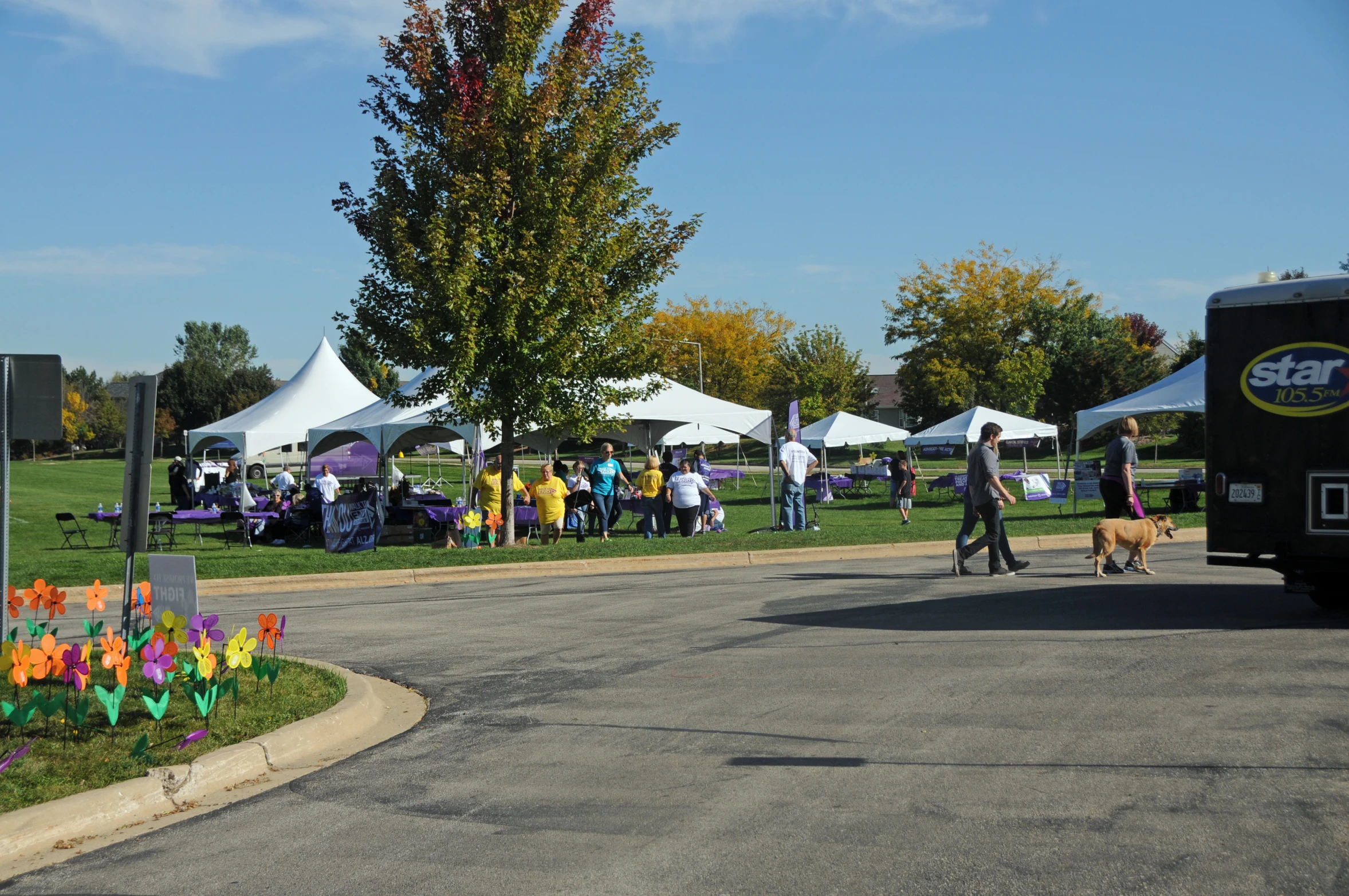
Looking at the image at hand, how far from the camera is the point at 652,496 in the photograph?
20922 mm

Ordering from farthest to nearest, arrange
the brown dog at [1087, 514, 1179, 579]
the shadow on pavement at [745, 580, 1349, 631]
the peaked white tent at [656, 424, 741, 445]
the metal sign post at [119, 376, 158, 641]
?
the peaked white tent at [656, 424, 741, 445], the brown dog at [1087, 514, 1179, 579], the shadow on pavement at [745, 580, 1349, 631], the metal sign post at [119, 376, 158, 641]

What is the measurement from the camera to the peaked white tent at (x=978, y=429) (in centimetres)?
3232

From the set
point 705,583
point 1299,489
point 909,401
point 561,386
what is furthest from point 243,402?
point 1299,489

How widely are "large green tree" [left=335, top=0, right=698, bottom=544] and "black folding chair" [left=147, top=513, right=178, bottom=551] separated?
18.9 ft

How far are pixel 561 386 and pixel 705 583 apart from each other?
248 inches

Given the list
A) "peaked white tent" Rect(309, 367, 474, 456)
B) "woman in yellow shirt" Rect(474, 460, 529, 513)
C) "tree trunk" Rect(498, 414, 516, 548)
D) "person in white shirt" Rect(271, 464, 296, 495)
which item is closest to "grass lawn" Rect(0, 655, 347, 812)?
"tree trunk" Rect(498, 414, 516, 548)

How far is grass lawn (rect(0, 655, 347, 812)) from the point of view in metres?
5.63

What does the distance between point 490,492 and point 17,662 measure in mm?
13486

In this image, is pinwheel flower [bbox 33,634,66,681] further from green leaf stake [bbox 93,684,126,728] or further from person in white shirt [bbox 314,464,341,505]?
person in white shirt [bbox 314,464,341,505]

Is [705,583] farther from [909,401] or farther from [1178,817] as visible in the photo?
[909,401]

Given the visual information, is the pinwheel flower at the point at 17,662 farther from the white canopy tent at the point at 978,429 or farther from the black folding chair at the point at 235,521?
the white canopy tent at the point at 978,429

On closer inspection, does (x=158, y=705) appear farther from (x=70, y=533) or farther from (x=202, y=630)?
(x=70, y=533)

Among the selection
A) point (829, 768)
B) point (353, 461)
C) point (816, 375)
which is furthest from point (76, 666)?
point (816, 375)

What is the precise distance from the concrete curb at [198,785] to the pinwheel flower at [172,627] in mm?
1073
